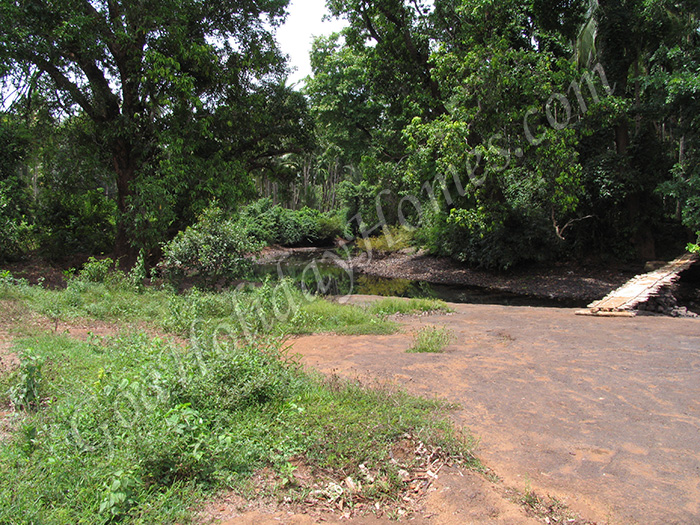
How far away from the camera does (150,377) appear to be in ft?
11.2

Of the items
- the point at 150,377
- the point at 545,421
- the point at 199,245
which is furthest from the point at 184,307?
the point at 545,421

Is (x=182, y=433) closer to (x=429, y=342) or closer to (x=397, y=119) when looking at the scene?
(x=429, y=342)

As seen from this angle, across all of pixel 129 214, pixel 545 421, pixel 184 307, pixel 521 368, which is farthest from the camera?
pixel 129 214

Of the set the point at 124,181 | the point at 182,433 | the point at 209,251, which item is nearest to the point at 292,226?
the point at 124,181

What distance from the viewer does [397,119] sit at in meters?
16.6

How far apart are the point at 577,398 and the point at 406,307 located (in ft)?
17.5

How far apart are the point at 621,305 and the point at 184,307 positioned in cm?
834

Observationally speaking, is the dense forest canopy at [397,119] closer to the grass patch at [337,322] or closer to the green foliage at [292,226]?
the grass patch at [337,322]

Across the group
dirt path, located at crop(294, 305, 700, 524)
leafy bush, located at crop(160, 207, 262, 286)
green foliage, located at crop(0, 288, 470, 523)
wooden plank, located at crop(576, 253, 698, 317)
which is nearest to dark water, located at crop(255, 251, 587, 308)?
leafy bush, located at crop(160, 207, 262, 286)

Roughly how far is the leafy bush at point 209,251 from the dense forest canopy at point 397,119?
2.72 feet

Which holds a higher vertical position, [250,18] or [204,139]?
[250,18]

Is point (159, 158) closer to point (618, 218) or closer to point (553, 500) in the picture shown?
point (553, 500)

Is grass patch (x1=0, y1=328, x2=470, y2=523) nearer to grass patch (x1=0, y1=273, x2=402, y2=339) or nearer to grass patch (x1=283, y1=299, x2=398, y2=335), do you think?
grass patch (x1=0, y1=273, x2=402, y2=339)

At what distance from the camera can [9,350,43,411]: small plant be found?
3500mm
